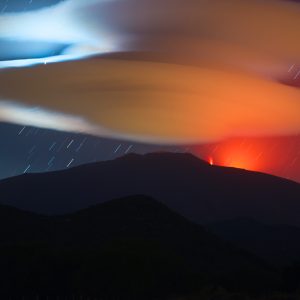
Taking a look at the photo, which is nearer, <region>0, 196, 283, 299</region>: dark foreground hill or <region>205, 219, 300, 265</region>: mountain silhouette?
<region>0, 196, 283, 299</region>: dark foreground hill

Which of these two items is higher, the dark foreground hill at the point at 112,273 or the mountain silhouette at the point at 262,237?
the mountain silhouette at the point at 262,237

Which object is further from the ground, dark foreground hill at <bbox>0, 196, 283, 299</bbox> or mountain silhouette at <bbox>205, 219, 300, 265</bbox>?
mountain silhouette at <bbox>205, 219, 300, 265</bbox>

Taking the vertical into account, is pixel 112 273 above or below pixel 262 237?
below

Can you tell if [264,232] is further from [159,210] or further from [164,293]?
[164,293]

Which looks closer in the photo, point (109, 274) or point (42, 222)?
point (109, 274)

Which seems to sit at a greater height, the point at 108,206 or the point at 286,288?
the point at 108,206

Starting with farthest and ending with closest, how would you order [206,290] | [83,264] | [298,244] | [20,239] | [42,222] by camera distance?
[298,244], [42,222], [20,239], [83,264], [206,290]

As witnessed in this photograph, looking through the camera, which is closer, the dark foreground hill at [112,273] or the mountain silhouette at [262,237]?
the dark foreground hill at [112,273]

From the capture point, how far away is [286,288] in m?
52.1

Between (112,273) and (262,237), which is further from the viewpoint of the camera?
(262,237)

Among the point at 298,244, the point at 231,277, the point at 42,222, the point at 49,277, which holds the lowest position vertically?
the point at 49,277

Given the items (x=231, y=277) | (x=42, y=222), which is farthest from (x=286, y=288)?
(x=42, y=222)

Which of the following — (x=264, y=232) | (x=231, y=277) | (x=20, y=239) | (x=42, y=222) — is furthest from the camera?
(x=264, y=232)

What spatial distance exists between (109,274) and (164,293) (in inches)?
203
